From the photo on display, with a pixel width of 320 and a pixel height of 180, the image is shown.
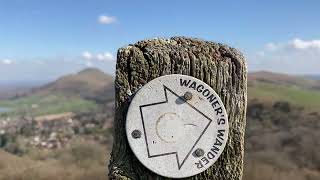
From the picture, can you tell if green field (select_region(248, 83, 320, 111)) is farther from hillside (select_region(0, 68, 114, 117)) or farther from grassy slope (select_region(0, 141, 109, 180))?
hillside (select_region(0, 68, 114, 117))

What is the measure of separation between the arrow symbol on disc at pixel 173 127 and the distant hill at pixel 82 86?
14976 cm

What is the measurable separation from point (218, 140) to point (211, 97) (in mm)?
232

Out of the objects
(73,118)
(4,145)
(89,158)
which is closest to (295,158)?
(89,158)

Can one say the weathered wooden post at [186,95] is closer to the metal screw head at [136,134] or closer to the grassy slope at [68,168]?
the metal screw head at [136,134]

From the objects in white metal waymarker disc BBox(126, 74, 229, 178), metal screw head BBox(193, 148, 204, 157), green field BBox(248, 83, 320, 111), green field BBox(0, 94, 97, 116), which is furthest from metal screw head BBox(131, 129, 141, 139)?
green field BBox(0, 94, 97, 116)

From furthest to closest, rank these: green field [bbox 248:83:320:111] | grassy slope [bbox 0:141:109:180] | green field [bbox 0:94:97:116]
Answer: green field [bbox 0:94:97:116], green field [bbox 248:83:320:111], grassy slope [bbox 0:141:109:180]

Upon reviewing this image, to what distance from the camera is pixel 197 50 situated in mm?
2455

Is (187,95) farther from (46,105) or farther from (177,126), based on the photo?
(46,105)

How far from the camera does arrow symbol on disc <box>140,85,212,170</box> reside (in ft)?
7.73

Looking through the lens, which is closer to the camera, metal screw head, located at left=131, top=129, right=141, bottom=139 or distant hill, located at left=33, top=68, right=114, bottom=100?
metal screw head, located at left=131, top=129, right=141, bottom=139

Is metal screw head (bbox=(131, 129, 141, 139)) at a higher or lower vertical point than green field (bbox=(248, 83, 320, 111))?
lower

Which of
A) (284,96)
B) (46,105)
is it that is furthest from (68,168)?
(46,105)

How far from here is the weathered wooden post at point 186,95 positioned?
7.84ft

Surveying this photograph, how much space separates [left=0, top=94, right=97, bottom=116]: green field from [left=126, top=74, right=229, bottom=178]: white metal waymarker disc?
411 ft
